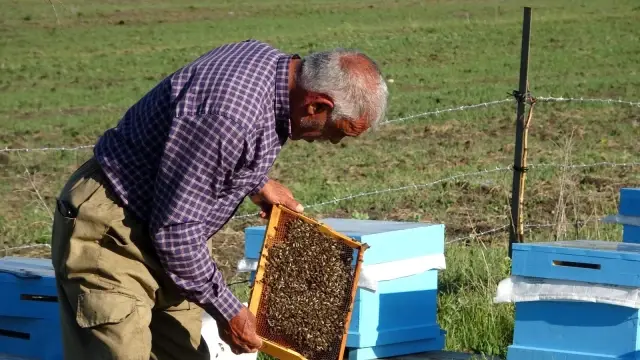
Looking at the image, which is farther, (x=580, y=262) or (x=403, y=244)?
(x=403, y=244)

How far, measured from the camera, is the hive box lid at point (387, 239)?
488 centimetres

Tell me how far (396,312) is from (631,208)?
61.3 inches

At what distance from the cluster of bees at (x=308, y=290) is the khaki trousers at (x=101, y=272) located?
56 centimetres

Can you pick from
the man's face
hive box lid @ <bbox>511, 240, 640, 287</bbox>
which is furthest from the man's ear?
hive box lid @ <bbox>511, 240, 640, 287</bbox>

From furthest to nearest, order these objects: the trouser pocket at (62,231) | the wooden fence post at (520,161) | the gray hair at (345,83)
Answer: the wooden fence post at (520,161), the trouser pocket at (62,231), the gray hair at (345,83)

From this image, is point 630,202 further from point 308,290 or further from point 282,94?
point 282,94

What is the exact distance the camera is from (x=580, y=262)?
4598 millimetres

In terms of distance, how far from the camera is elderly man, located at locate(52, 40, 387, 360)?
3.42 metres

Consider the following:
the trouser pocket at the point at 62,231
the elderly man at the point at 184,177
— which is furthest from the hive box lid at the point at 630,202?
the trouser pocket at the point at 62,231

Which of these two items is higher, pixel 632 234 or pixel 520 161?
pixel 520 161

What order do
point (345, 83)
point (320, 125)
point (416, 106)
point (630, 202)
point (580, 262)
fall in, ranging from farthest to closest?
point (416, 106), point (630, 202), point (580, 262), point (320, 125), point (345, 83)

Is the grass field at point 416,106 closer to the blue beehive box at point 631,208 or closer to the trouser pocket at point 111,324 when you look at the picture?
the blue beehive box at point 631,208

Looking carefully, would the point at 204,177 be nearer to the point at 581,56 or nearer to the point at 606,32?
the point at 581,56

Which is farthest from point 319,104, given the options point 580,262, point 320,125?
point 580,262
